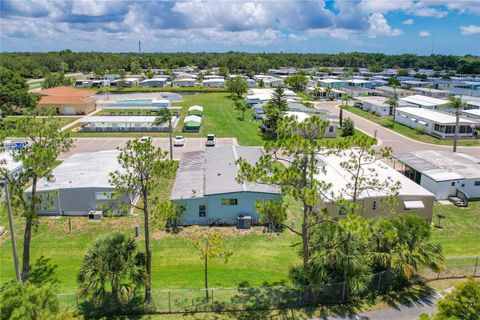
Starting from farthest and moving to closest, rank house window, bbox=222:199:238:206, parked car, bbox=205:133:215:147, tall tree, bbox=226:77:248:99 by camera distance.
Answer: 1. tall tree, bbox=226:77:248:99
2. parked car, bbox=205:133:215:147
3. house window, bbox=222:199:238:206

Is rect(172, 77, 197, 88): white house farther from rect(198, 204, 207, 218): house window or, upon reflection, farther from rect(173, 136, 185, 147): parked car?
rect(198, 204, 207, 218): house window

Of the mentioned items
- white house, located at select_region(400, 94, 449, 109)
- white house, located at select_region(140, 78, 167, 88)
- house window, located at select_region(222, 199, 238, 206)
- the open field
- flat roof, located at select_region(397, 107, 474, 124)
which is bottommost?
the open field

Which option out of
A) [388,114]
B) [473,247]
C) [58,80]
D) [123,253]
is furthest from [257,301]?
[58,80]

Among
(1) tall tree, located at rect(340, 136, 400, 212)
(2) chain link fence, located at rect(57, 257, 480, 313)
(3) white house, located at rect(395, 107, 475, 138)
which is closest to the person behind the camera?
(2) chain link fence, located at rect(57, 257, 480, 313)

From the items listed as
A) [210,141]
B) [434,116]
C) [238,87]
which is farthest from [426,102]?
[210,141]

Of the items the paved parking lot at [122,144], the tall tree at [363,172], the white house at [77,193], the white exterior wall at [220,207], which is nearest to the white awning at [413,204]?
the tall tree at [363,172]

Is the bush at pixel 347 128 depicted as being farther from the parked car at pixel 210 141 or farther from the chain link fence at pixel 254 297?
the chain link fence at pixel 254 297

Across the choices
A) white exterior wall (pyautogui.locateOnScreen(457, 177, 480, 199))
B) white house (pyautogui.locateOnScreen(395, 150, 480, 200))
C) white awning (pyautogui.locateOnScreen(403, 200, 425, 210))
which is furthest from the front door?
white awning (pyautogui.locateOnScreen(403, 200, 425, 210))
